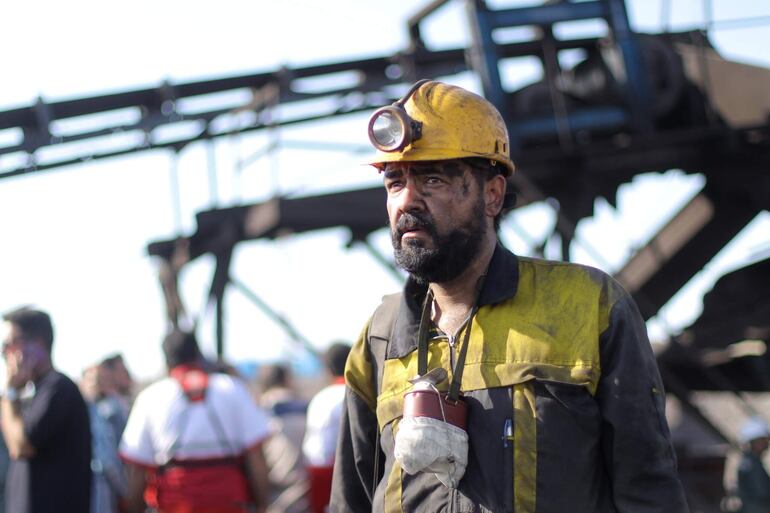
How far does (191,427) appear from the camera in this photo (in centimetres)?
628

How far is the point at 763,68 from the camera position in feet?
33.3

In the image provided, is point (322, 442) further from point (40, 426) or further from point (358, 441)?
point (358, 441)

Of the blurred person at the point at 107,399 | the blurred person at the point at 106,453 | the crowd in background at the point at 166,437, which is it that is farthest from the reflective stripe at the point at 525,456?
the blurred person at the point at 107,399

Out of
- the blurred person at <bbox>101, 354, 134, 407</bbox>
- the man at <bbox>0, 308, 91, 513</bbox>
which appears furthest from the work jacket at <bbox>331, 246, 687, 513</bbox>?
the blurred person at <bbox>101, 354, 134, 407</bbox>

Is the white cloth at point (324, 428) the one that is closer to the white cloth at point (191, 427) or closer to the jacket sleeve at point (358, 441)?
the white cloth at point (191, 427)

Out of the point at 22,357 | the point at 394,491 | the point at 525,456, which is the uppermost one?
the point at 525,456

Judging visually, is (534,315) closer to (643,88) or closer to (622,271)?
(643,88)

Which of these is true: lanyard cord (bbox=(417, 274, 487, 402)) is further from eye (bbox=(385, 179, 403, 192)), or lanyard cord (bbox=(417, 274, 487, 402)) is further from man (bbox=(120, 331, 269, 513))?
man (bbox=(120, 331, 269, 513))

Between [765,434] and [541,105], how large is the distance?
135 inches

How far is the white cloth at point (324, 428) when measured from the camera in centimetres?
752

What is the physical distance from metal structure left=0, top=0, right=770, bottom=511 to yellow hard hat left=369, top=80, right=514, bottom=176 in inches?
259

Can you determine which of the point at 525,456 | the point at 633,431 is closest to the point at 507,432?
the point at 525,456

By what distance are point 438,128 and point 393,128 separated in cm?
12

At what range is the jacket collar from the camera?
3.20 m
